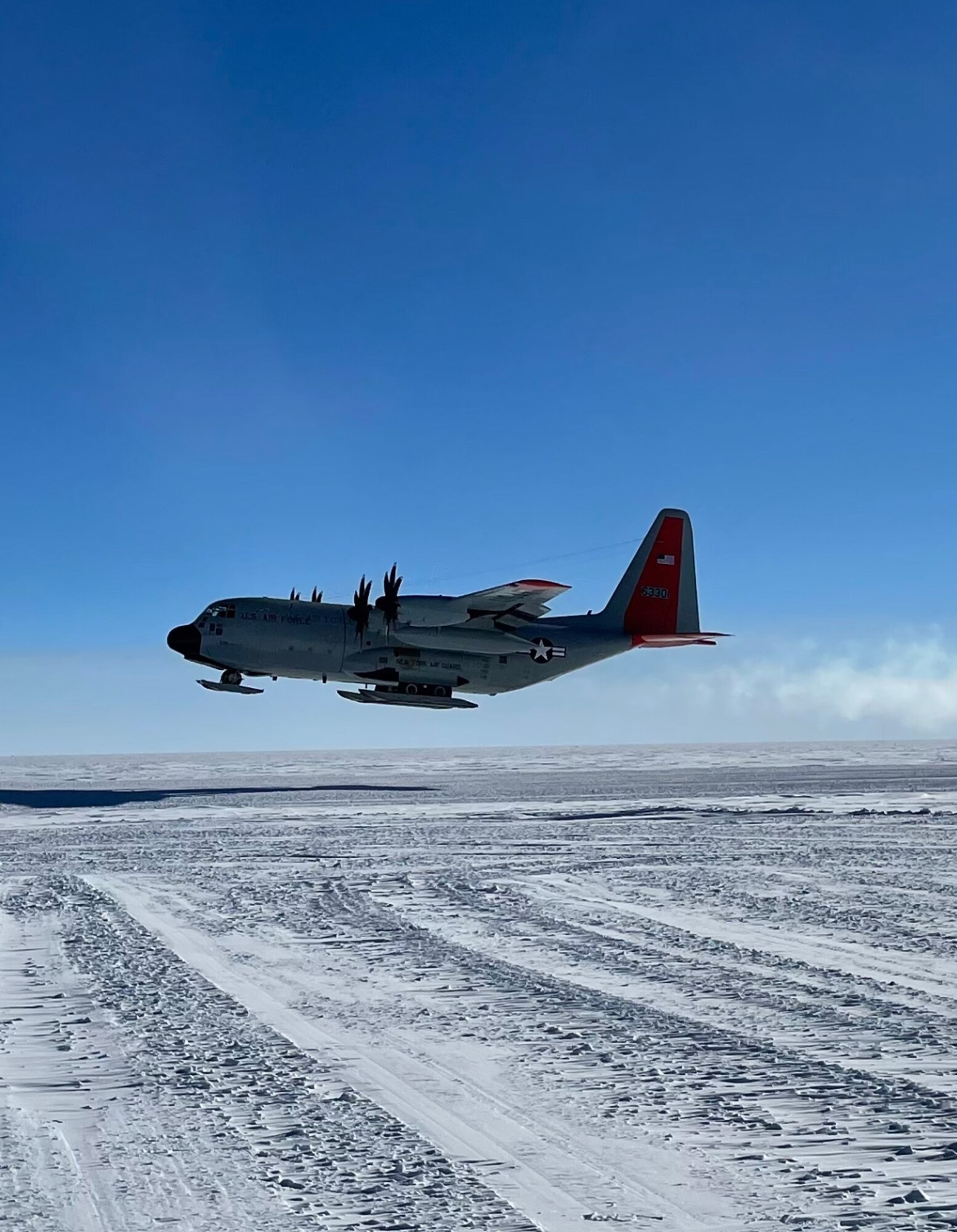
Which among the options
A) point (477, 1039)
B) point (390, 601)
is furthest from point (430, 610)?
point (477, 1039)

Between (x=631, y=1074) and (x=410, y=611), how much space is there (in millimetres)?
38569

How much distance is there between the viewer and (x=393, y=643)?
46.8 metres

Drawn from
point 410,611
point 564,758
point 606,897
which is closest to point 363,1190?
point 606,897

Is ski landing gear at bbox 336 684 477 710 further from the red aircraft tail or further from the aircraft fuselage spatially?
the red aircraft tail

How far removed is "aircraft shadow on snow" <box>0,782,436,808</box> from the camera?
1460 inches

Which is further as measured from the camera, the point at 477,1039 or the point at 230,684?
the point at 230,684

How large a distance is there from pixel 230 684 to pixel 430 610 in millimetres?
9061

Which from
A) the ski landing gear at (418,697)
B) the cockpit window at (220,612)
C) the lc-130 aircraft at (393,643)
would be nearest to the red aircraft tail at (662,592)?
the lc-130 aircraft at (393,643)

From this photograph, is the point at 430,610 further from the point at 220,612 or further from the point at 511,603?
the point at 220,612

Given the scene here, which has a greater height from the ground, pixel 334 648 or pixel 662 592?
pixel 662 592

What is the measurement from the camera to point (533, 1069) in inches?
296

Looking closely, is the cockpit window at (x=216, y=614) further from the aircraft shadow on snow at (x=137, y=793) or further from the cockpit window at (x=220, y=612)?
the aircraft shadow on snow at (x=137, y=793)

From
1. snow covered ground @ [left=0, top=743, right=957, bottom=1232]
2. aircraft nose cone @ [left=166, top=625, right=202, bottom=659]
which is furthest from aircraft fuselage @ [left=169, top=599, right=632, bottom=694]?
snow covered ground @ [left=0, top=743, right=957, bottom=1232]

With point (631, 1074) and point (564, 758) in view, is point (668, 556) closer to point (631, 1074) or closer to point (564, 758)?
point (564, 758)
